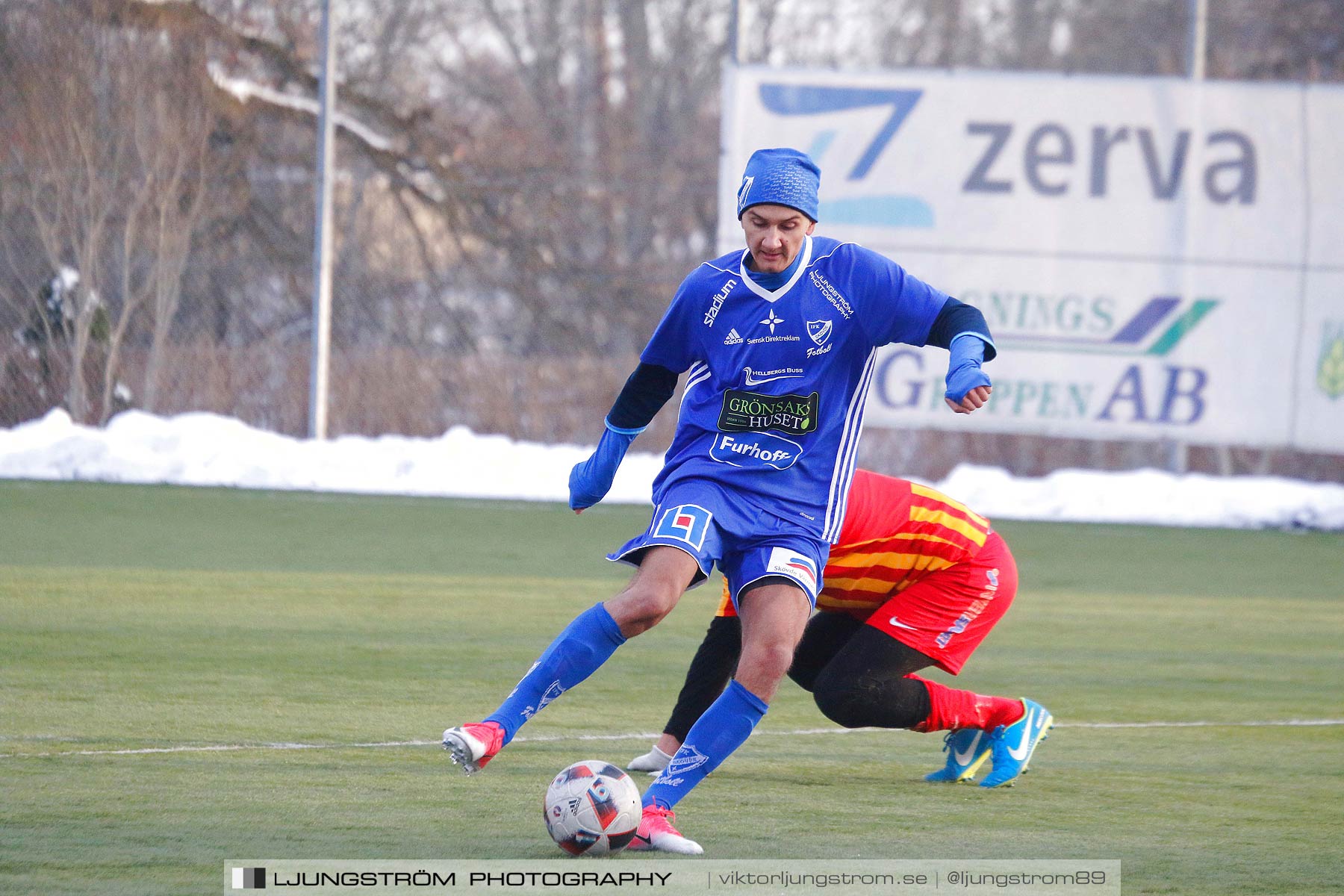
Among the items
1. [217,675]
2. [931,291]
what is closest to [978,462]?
[217,675]

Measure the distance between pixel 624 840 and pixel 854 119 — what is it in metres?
11.2

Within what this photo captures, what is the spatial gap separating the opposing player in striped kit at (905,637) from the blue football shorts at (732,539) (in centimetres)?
64

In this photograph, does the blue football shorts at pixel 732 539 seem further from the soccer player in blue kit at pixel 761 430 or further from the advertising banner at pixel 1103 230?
the advertising banner at pixel 1103 230

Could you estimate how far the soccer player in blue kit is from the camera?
4.47 meters

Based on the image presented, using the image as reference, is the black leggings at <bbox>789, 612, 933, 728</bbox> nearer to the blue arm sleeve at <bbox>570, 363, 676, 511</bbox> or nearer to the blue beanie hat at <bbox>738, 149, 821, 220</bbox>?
the blue arm sleeve at <bbox>570, 363, 676, 511</bbox>

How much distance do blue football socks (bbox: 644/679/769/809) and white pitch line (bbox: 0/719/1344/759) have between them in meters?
1.36

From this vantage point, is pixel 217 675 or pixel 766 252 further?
pixel 217 675

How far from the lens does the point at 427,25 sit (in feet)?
75.5

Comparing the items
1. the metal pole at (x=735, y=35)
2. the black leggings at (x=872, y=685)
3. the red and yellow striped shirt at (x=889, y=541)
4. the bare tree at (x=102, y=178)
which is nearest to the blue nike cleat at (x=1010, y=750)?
the black leggings at (x=872, y=685)

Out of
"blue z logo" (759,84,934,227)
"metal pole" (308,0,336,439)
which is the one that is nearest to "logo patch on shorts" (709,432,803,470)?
"blue z logo" (759,84,934,227)

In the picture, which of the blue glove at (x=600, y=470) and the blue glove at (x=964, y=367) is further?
the blue glove at (x=600, y=470)

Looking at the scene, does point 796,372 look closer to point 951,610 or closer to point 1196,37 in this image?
point 951,610

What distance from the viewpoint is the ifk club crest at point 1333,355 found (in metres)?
14.7

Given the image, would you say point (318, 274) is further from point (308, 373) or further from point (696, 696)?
point (696, 696)
